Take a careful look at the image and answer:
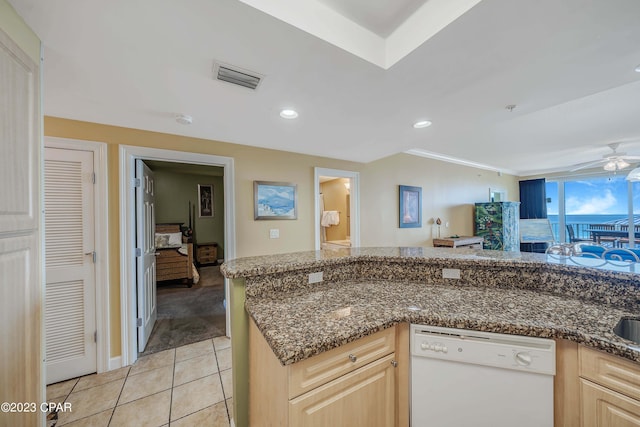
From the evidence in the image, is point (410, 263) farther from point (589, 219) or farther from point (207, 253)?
point (589, 219)

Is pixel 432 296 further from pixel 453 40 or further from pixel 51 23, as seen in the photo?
pixel 51 23

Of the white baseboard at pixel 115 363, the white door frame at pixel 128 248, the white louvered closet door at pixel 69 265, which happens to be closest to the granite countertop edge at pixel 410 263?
the white door frame at pixel 128 248

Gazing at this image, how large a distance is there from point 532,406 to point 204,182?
21.4 ft

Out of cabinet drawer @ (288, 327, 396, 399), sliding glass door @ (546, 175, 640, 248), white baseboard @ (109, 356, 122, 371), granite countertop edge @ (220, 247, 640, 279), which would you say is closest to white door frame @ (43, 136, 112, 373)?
white baseboard @ (109, 356, 122, 371)

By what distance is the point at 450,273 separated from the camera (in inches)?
61.8

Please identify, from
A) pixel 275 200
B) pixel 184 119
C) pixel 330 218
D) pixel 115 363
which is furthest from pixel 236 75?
pixel 330 218

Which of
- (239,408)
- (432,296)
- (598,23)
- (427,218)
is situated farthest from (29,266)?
(427,218)

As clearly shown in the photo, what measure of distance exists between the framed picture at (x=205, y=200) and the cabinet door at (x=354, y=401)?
590cm

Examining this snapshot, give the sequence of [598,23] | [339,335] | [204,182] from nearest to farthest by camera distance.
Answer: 1. [339,335]
2. [598,23]
3. [204,182]

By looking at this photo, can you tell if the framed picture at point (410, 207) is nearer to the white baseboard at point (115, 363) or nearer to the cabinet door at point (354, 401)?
the cabinet door at point (354, 401)

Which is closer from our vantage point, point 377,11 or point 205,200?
point 377,11

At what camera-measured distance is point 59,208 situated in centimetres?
193

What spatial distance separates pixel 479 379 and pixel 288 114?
2064 mm

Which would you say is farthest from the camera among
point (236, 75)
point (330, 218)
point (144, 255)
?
point (330, 218)
